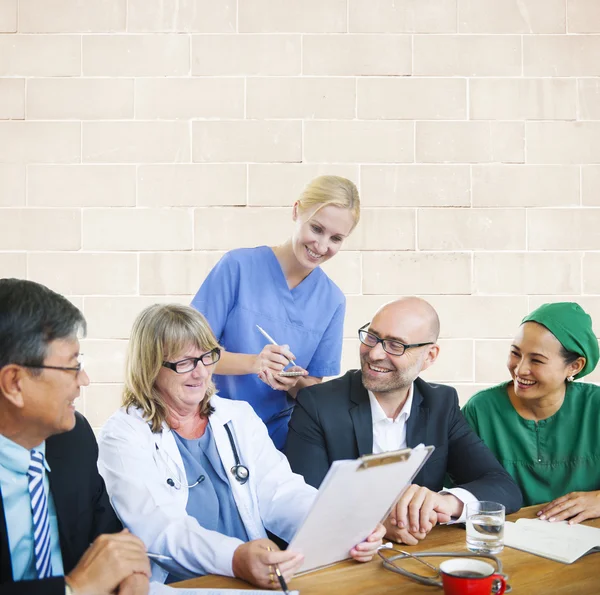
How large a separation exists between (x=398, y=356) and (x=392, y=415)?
0.69 ft

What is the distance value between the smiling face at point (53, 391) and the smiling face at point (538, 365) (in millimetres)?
1480

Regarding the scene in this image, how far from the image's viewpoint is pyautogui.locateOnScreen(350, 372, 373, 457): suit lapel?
7.53 feet

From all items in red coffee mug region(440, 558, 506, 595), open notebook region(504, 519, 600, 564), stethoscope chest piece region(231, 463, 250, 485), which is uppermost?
stethoscope chest piece region(231, 463, 250, 485)

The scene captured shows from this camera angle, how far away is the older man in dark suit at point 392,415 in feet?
7.54

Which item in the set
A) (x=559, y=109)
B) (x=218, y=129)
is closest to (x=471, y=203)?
(x=559, y=109)

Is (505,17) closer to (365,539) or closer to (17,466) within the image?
(365,539)

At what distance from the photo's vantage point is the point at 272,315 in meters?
2.73

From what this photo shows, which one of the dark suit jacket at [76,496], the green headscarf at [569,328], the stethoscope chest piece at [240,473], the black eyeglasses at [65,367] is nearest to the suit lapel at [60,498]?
the dark suit jacket at [76,496]

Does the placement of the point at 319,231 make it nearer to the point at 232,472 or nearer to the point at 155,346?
the point at 155,346

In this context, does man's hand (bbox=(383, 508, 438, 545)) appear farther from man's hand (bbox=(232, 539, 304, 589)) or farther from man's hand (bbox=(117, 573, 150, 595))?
man's hand (bbox=(117, 573, 150, 595))

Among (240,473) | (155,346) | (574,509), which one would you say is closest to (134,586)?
(240,473)

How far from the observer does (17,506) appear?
1.52 meters

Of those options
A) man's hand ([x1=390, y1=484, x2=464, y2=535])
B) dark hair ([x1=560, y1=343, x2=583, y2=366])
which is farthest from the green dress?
man's hand ([x1=390, y1=484, x2=464, y2=535])

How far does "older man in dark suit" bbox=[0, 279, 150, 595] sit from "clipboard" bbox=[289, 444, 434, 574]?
1.10ft
